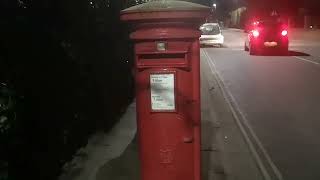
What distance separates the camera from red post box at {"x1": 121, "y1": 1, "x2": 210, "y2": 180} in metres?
4.86

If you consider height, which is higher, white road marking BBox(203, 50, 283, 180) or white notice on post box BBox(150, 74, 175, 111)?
white notice on post box BBox(150, 74, 175, 111)

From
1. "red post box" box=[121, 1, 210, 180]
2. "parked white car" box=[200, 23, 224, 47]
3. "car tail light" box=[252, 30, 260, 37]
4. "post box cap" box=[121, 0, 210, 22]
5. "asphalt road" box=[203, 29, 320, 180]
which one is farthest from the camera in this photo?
"parked white car" box=[200, 23, 224, 47]

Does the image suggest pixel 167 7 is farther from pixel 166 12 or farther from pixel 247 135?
pixel 247 135

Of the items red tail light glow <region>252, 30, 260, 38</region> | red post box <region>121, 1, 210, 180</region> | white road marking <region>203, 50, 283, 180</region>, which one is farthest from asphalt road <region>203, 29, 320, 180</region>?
red tail light glow <region>252, 30, 260, 38</region>

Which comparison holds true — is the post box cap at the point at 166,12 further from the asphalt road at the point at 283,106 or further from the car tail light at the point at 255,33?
the car tail light at the point at 255,33

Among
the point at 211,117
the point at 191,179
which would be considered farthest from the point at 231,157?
the point at 211,117

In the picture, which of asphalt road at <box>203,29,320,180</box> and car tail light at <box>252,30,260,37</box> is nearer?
asphalt road at <box>203,29,320,180</box>

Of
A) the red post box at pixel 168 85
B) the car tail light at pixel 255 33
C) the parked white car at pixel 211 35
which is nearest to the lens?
the red post box at pixel 168 85

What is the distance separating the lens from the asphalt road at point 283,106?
25.2 ft

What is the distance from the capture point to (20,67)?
498cm

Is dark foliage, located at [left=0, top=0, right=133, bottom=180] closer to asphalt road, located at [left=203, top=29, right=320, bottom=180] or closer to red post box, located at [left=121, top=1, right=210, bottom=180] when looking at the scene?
red post box, located at [left=121, top=1, right=210, bottom=180]

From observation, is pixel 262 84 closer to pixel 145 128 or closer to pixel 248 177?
pixel 248 177

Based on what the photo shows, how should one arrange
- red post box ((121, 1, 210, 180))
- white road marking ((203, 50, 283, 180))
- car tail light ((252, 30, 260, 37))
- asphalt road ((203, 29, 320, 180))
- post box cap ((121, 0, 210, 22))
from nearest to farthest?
post box cap ((121, 0, 210, 22)) → red post box ((121, 1, 210, 180)) → white road marking ((203, 50, 283, 180)) → asphalt road ((203, 29, 320, 180)) → car tail light ((252, 30, 260, 37))

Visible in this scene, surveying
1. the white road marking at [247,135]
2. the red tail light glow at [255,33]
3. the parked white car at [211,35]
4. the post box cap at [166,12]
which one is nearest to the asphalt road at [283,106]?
the white road marking at [247,135]
